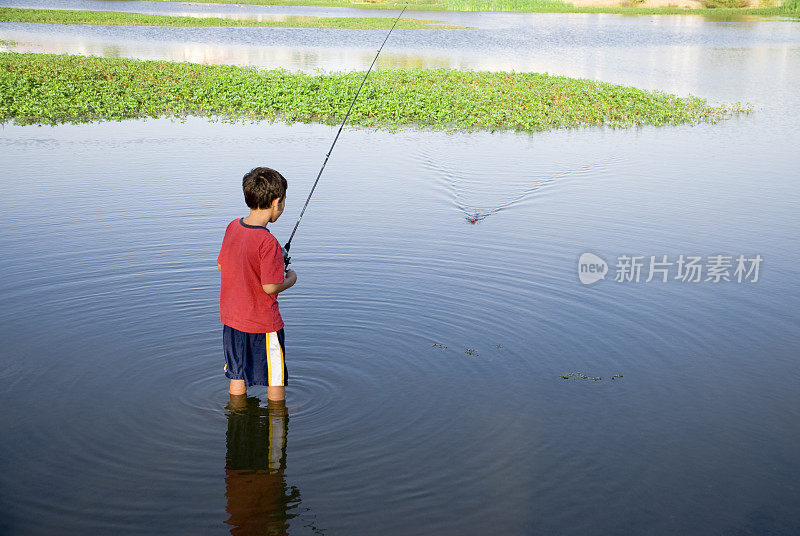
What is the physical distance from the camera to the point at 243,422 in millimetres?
5344

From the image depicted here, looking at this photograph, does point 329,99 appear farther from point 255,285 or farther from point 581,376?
point 255,285

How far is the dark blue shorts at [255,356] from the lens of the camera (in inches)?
192

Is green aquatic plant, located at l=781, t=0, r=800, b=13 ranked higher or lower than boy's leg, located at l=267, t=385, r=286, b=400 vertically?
higher

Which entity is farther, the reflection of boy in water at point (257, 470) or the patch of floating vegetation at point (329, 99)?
the patch of floating vegetation at point (329, 99)

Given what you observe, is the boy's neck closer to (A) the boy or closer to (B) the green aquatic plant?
(A) the boy

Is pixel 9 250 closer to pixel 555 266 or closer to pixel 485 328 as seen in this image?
pixel 485 328

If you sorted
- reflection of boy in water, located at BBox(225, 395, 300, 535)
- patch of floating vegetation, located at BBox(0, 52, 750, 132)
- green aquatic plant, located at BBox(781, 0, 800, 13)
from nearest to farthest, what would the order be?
reflection of boy in water, located at BBox(225, 395, 300, 535), patch of floating vegetation, located at BBox(0, 52, 750, 132), green aquatic plant, located at BBox(781, 0, 800, 13)

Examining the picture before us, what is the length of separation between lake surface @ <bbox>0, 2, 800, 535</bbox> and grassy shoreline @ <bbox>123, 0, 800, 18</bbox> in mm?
68287

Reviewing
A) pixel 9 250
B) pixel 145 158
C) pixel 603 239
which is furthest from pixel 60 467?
pixel 145 158

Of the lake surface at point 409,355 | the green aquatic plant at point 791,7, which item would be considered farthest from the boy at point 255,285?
the green aquatic plant at point 791,7

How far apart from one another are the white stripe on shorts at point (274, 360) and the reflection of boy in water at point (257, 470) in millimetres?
357

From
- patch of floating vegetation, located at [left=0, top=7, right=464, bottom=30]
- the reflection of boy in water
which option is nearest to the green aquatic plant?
patch of floating vegetation, located at [left=0, top=7, right=464, bottom=30]

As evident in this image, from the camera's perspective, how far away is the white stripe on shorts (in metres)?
4.88

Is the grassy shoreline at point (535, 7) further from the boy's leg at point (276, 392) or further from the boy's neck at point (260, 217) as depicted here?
the boy's neck at point (260, 217)
